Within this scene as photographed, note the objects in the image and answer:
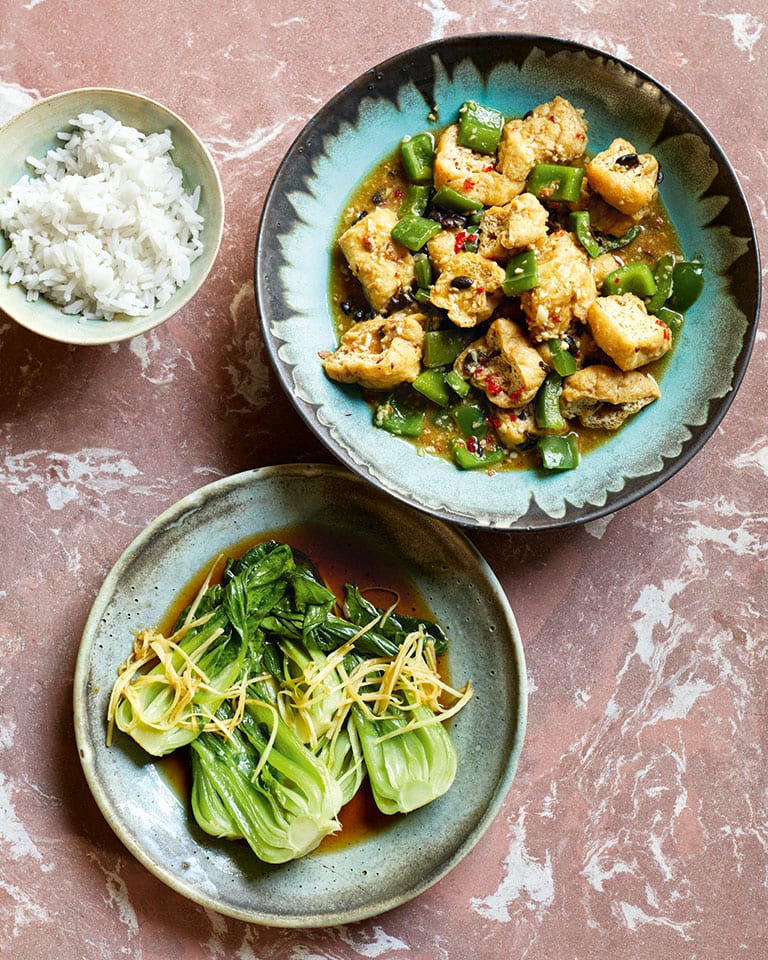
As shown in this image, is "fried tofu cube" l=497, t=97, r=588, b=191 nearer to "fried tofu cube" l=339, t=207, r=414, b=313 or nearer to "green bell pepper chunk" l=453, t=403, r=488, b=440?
"fried tofu cube" l=339, t=207, r=414, b=313

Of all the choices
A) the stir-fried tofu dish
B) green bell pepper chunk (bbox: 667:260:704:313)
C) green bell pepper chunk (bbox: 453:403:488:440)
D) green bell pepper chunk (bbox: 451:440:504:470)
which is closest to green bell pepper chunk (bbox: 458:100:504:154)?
the stir-fried tofu dish

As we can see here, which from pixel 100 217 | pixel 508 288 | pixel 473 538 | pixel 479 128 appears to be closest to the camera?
pixel 100 217

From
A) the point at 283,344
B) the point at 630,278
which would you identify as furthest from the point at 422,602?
the point at 630,278

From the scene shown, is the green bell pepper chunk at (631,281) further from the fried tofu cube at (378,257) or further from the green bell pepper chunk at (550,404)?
the fried tofu cube at (378,257)

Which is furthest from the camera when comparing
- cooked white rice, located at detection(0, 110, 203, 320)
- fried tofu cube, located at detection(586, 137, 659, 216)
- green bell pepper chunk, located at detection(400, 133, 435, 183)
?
green bell pepper chunk, located at detection(400, 133, 435, 183)

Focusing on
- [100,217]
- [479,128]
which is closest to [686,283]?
[479,128]

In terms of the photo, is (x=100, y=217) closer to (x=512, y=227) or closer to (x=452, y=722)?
(x=512, y=227)
